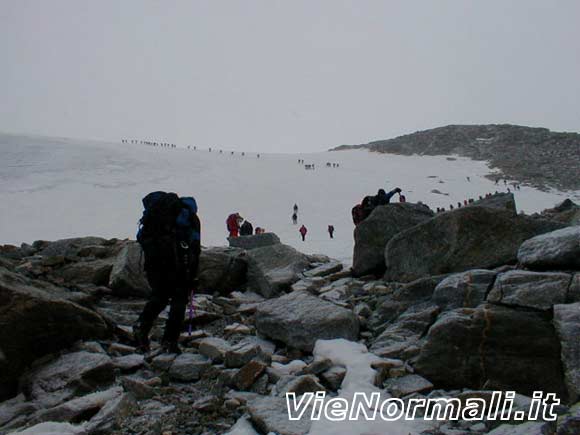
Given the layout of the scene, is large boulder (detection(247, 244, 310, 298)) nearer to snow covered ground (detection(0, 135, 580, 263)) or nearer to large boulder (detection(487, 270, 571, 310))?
large boulder (detection(487, 270, 571, 310))

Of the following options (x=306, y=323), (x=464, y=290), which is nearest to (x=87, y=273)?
(x=306, y=323)

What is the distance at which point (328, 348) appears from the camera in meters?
5.20

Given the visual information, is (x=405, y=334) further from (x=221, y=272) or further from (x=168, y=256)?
(x=221, y=272)

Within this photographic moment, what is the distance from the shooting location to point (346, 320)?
18.4ft

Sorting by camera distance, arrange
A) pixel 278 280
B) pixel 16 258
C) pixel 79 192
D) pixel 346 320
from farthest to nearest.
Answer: pixel 79 192, pixel 16 258, pixel 278 280, pixel 346 320

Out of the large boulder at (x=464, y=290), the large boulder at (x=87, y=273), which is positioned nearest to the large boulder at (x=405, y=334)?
the large boulder at (x=464, y=290)

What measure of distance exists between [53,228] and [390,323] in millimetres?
28170

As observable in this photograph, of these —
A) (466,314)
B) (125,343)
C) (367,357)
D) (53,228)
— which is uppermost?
(466,314)

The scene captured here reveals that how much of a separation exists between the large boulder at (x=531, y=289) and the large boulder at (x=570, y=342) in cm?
22

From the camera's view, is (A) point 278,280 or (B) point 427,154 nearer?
(A) point 278,280

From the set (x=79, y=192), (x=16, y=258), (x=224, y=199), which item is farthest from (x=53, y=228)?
(x=16, y=258)

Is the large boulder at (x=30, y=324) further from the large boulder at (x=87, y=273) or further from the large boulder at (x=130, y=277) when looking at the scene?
the large boulder at (x=87, y=273)

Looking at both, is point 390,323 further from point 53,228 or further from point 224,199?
point 224,199

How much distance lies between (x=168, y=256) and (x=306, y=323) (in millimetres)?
1820
